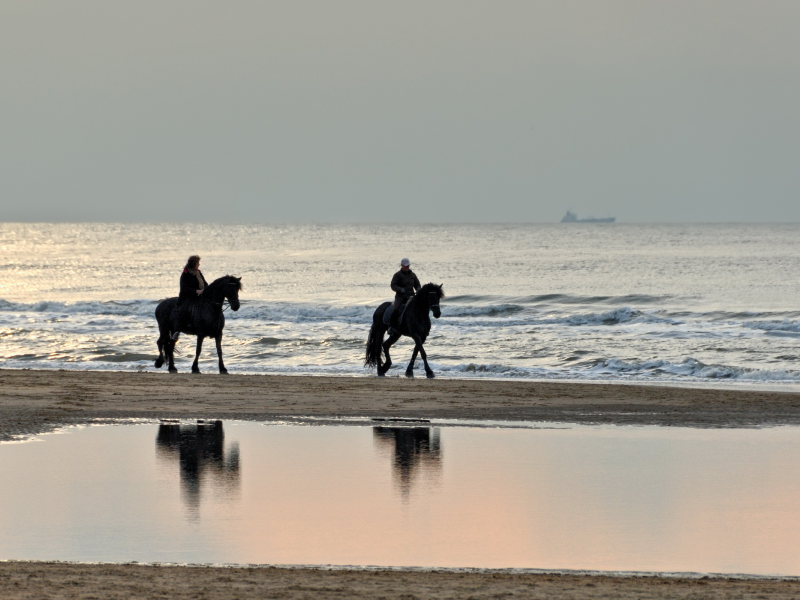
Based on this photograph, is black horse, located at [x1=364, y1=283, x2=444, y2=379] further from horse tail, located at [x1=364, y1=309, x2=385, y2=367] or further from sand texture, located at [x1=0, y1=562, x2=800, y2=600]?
sand texture, located at [x1=0, y1=562, x2=800, y2=600]

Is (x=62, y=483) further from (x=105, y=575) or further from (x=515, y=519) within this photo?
(x=515, y=519)

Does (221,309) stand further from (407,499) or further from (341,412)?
(407,499)

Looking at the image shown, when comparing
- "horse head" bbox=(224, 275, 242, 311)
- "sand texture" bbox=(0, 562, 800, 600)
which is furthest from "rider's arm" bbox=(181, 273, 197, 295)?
"sand texture" bbox=(0, 562, 800, 600)

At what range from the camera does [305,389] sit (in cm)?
1673

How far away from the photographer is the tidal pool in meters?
7.07

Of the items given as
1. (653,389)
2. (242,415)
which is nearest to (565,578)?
(242,415)

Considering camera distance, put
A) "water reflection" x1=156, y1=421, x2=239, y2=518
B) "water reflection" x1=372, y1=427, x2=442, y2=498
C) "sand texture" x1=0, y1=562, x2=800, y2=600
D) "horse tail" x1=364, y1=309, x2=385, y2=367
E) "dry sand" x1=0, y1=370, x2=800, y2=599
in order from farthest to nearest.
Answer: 1. "horse tail" x1=364, y1=309, x2=385, y2=367
2. "water reflection" x1=372, y1=427, x2=442, y2=498
3. "water reflection" x1=156, y1=421, x2=239, y2=518
4. "dry sand" x1=0, y1=370, x2=800, y2=599
5. "sand texture" x1=0, y1=562, x2=800, y2=600

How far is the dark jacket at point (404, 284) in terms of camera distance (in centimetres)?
1950

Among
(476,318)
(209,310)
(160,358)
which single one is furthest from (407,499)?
(476,318)

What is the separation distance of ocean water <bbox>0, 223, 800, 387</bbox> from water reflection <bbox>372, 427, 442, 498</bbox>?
30.1 feet

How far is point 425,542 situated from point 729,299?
40.1 metres

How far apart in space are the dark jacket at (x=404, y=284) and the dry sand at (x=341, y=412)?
1980 mm

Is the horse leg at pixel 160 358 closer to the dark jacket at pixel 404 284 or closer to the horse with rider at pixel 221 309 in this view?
the horse with rider at pixel 221 309

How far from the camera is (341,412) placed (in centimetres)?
1427
